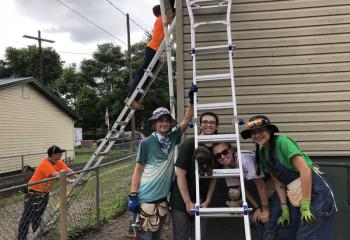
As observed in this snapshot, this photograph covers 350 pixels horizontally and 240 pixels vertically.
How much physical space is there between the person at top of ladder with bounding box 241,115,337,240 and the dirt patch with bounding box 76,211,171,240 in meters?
3.48

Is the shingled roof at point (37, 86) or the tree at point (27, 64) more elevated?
the tree at point (27, 64)

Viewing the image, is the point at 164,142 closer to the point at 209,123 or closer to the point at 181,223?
the point at 209,123

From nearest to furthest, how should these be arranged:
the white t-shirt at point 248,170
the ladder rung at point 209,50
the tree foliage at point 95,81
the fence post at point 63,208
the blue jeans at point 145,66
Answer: the white t-shirt at point 248,170 → the ladder rung at point 209,50 → the fence post at point 63,208 → the blue jeans at point 145,66 → the tree foliage at point 95,81

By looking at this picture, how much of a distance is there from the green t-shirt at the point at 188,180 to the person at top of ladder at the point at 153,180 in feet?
0.28

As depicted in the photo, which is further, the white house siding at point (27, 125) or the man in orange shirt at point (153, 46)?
the white house siding at point (27, 125)

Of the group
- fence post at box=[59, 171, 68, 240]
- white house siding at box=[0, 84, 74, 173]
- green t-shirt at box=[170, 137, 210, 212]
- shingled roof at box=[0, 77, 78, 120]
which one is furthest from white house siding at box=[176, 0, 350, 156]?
shingled roof at box=[0, 77, 78, 120]

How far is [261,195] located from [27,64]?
55745 mm

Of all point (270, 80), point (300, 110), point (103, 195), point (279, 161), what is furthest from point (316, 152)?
point (103, 195)

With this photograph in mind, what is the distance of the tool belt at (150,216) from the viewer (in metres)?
3.97

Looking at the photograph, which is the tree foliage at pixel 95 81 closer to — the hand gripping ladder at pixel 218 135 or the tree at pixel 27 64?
the tree at pixel 27 64

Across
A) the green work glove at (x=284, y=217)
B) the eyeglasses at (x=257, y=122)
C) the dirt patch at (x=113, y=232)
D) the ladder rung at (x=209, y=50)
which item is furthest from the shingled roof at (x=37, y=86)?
the green work glove at (x=284, y=217)

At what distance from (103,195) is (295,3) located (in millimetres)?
5503

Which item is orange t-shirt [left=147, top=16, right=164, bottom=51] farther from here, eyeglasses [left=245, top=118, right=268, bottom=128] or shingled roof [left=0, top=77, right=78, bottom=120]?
shingled roof [left=0, top=77, right=78, bottom=120]

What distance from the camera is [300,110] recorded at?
5012 millimetres
